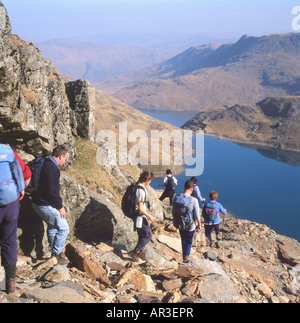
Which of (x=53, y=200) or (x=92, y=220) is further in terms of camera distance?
(x=92, y=220)

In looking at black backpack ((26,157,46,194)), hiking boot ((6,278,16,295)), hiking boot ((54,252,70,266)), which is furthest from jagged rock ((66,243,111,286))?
black backpack ((26,157,46,194))

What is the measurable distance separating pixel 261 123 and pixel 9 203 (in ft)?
523

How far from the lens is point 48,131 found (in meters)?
11.0

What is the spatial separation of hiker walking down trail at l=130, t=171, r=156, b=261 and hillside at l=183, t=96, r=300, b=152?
134m

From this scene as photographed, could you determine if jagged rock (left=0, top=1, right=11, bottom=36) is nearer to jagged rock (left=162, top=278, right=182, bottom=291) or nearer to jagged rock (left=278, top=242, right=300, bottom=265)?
jagged rock (left=162, top=278, right=182, bottom=291)

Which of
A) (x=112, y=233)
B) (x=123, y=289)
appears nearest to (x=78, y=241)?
(x=112, y=233)

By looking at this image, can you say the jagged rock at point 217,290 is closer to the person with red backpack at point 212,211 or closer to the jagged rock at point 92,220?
the jagged rock at point 92,220

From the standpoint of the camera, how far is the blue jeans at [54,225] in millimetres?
6891

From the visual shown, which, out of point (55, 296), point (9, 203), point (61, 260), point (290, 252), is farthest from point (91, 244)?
point (290, 252)

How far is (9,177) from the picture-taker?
17.4 feet

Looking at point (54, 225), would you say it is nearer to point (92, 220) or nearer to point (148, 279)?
point (148, 279)

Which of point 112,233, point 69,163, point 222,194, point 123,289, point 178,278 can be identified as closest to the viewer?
point 123,289
